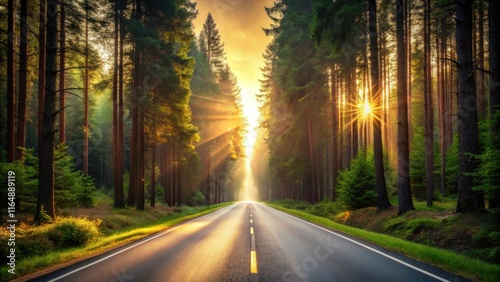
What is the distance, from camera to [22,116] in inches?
612

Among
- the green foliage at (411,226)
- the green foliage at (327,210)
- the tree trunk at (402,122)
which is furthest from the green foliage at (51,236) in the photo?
the green foliage at (327,210)

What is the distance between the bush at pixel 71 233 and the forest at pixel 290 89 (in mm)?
1382

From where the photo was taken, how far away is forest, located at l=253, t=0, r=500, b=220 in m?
10.6

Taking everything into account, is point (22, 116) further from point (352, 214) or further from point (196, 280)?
point (352, 214)

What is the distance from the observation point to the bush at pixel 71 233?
32.9ft

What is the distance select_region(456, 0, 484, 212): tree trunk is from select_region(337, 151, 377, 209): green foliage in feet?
25.8

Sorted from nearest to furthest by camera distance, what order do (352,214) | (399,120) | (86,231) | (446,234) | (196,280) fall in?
(196,280), (446,234), (86,231), (399,120), (352,214)

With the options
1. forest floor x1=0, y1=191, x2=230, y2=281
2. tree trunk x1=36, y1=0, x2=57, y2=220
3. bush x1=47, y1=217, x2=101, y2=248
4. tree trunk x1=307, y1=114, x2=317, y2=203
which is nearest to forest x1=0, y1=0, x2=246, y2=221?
tree trunk x1=36, y1=0, x2=57, y2=220

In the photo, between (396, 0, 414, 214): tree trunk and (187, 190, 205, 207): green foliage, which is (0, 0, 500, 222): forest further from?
(187, 190, 205, 207): green foliage

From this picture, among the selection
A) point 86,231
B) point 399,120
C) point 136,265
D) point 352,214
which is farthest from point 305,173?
point 136,265

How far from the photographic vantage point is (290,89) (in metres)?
29.2

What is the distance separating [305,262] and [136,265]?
406 cm

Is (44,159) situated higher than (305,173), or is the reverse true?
(44,159)

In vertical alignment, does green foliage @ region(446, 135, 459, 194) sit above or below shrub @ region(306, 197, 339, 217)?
above
